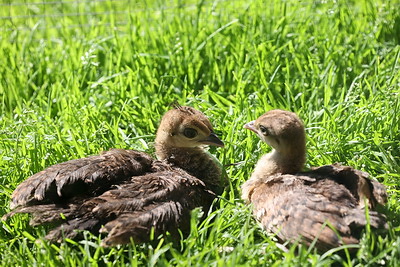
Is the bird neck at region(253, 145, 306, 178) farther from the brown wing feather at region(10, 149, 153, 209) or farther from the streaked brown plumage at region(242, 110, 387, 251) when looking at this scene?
the brown wing feather at region(10, 149, 153, 209)

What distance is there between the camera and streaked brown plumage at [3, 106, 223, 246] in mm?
3430

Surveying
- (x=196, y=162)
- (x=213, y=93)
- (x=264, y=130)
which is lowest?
(x=196, y=162)

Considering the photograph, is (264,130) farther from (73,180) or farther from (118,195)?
(73,180)

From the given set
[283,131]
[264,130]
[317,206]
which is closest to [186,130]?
[264,130]

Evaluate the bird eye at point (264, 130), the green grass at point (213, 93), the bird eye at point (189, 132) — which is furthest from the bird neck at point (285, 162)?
the bird eye at point (189, 132)

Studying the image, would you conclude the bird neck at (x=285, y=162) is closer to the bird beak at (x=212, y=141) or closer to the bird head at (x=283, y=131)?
the bird head at (x=283, y=131)

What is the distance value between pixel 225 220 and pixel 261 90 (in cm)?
155

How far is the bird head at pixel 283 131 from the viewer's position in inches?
150

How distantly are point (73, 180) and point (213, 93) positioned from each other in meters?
1.63

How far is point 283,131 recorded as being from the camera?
3.80 metres

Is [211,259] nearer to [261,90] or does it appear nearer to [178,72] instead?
[261,90]

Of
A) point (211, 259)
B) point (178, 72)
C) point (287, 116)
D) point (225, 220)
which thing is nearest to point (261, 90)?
point (178, 72)

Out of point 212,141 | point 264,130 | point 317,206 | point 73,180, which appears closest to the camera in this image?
point 317,206

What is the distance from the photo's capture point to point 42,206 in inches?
139
